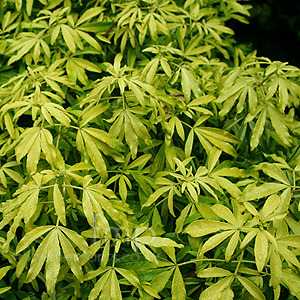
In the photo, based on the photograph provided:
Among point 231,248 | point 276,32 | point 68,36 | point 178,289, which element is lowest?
point 276,32

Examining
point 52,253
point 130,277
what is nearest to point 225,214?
point 130,277

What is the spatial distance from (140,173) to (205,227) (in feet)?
1.58

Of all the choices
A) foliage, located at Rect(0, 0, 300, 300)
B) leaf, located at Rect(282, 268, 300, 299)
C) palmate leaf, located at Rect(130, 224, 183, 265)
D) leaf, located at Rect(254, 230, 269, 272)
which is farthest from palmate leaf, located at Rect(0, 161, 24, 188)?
leaf, located at Rect(282, 268, 300, 299)

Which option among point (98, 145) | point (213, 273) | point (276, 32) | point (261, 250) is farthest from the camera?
point (276, 32)

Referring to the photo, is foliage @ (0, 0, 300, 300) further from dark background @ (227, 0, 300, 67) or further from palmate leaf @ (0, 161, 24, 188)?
dark background @ (227, 0, 300, 67)

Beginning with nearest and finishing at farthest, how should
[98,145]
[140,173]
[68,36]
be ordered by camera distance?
[98,145] < [140,173] < [68,36]

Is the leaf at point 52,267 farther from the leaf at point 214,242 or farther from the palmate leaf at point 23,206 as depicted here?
the leaf at point 214,242

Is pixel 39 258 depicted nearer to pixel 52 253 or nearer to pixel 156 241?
→ pixel 52 253

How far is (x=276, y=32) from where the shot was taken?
5.19 m

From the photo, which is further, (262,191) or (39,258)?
(262,191)

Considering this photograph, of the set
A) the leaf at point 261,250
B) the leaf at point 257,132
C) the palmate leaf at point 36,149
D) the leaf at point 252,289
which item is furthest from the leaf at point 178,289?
the leaf at point 257,132

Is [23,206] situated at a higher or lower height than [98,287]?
higher

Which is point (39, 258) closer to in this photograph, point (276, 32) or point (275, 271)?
point (275, 271)

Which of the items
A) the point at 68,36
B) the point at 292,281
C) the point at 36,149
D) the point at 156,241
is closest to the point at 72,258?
the point at 156,241
